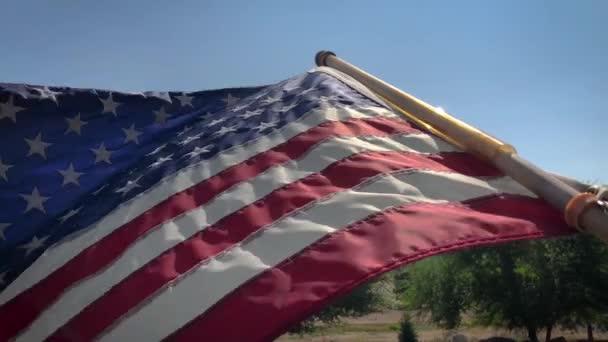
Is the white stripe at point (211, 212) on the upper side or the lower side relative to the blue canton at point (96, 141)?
lower

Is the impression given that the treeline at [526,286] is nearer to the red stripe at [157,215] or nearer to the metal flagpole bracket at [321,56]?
the metal flagpole bracket at [321,56]

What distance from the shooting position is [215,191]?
4.34 meters

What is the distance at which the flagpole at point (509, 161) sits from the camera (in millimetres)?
2893

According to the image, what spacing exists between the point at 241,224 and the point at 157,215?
83 centimetres

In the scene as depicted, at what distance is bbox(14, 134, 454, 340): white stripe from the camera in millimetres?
3860

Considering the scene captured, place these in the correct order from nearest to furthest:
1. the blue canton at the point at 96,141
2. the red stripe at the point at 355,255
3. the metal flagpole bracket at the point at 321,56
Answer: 1. the red stripe at the point at 355,255
2. the blue canton at the point at 96,141
3. the metal flagpole bracket at the point at 321,56

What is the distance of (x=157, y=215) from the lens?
429 cm

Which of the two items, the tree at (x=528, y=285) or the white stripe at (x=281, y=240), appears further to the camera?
the tree at (x=528, y=285)

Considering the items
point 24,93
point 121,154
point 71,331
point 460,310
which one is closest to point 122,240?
point 71,331

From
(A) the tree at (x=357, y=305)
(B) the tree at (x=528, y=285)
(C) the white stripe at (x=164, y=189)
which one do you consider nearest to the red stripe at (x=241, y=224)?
(C) the white stripe at (x=164, y=189)

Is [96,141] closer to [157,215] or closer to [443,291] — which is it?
[157,215]

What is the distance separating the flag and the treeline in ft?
89.3

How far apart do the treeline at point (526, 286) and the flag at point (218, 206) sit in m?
27.2

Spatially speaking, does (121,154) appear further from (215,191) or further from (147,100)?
(215,191)
